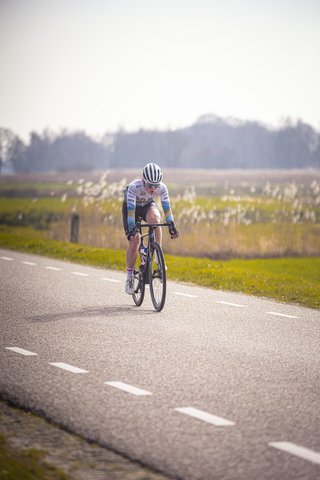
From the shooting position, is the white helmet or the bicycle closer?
the white helmet

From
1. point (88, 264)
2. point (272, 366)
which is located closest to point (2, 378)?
point (272, 366)

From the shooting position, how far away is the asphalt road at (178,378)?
12.7 feet

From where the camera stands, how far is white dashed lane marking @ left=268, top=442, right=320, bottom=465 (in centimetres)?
373

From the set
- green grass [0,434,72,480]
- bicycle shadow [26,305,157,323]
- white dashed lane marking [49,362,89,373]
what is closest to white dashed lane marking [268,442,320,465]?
green grass [0,434,72,480]

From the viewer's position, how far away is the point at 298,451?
383cm

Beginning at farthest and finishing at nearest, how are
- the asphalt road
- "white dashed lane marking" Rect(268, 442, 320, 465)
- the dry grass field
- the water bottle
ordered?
the dry grass field < the water bottle < the asphalt road < "white dashed lane marking" Rect(268, 442, 320, 465)

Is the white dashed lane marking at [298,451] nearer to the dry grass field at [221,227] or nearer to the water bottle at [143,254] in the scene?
the water bottle at [143,254]

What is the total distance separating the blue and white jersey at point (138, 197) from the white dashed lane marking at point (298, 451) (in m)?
5.13

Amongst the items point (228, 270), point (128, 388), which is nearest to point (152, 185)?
point (128, 388)

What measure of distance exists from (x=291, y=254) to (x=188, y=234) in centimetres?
336

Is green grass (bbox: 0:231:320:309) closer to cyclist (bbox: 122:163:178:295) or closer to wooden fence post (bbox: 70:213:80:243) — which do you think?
wooden fence post (bbox: 70:213:80:243)

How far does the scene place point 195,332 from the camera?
745 centimetres

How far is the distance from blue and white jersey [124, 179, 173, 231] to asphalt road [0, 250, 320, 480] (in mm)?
1337

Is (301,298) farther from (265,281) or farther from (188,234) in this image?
Result: (188,234)
